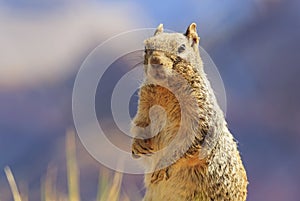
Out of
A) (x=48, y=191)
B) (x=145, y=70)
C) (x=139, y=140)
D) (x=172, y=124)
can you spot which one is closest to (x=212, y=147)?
(x=172, y=124)

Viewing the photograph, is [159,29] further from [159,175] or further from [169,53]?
[159,175]

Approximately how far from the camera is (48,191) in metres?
1.62

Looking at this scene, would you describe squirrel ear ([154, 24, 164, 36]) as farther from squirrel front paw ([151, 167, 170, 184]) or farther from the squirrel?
squirrel front paw ([151, 167, 170, 184])

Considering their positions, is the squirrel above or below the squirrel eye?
below

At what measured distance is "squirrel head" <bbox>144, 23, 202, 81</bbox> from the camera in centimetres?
186

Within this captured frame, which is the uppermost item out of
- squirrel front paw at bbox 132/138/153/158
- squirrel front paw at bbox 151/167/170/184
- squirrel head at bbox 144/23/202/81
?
squirrel head at bbox 144/23/202/81

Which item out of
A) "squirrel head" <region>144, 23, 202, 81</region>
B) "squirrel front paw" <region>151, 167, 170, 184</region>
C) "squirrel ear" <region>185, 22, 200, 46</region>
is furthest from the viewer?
"squirrel ear" <region>185, 22, 200, 46</region>

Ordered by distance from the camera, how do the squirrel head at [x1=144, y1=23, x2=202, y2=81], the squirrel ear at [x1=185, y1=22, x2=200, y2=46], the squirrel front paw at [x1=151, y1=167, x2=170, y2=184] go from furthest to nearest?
the squirrel ear at [x1=185, y1=22, x2=200, y2=46]
the squirrel front paw at [x1=151, y1=167, x2=170, y2=184]
the squirrel head at [x1=144, y1=23, x2=202, y2=81]

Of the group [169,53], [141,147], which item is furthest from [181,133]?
[169,53]

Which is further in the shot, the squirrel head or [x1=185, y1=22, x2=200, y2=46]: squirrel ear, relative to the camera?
[x1=185, y1=22, x2=200, y2=46]: squirrel ear

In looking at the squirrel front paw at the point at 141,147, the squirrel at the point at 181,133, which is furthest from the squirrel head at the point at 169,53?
the squirrel front paw at the point at 141,147

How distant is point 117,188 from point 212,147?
1.51 feet

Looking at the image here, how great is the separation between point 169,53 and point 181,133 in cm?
38

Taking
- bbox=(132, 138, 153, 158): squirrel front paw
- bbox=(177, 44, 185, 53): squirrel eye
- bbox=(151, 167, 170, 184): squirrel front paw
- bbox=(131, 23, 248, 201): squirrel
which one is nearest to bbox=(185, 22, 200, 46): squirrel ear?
bbox=(131, 23, 248, 201): squirrel
